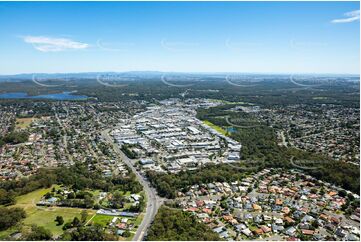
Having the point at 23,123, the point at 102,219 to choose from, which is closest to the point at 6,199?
the point at 102,219

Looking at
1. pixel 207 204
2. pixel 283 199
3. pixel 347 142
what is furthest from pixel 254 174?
pixel 347 142

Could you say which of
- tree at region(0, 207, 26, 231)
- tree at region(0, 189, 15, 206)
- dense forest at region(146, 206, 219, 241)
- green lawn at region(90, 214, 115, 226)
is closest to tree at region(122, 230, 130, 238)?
dense forest at region(146, 206, 219, 241)

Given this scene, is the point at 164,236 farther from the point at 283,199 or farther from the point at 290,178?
the point at 290,178

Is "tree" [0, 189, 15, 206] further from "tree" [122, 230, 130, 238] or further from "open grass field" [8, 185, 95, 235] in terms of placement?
"tree" [122, 230, 130, 238]

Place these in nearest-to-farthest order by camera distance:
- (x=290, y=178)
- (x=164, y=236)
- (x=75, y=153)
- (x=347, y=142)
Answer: (x=164, y=236)
(x=290, y=178)
(x=75, y=153)
(x=347, y=142)

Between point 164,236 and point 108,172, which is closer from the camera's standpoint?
point 164,236

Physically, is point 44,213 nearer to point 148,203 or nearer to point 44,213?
point 44,213
